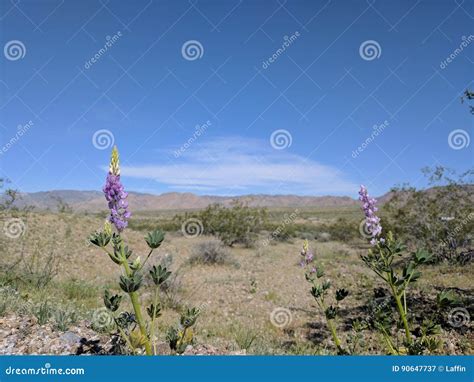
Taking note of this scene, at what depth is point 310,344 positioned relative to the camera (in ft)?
18.9

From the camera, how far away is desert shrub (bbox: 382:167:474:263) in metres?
12.2

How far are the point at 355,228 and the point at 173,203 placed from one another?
480 feet

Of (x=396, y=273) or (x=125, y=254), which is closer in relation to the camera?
(x=125, y=254)

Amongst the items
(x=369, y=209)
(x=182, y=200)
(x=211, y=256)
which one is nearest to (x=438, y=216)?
(x=211, y=256)

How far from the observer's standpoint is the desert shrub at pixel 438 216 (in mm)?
12172

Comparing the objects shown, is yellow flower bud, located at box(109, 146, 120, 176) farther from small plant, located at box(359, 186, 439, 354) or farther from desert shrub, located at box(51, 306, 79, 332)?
desert shrub, located at box(51, 306, 79, 332)

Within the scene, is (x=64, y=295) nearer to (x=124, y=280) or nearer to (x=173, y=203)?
(x=124, y=280)

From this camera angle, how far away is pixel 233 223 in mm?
20156

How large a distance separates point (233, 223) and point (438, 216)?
33.0 ft

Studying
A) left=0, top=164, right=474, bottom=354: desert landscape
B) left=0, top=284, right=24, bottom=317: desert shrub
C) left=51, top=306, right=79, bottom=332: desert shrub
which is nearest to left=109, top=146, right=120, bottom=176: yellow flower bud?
left=0, top=164, right=474, bottom=354: desert landscape

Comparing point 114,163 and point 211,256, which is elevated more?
point 211,256

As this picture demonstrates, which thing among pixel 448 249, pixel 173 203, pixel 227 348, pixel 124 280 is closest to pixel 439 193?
pixel 448 249

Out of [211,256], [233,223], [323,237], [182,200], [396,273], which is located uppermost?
[182,200]

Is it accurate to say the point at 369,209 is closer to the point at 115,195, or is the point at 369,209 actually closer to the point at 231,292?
the point at 115,195
